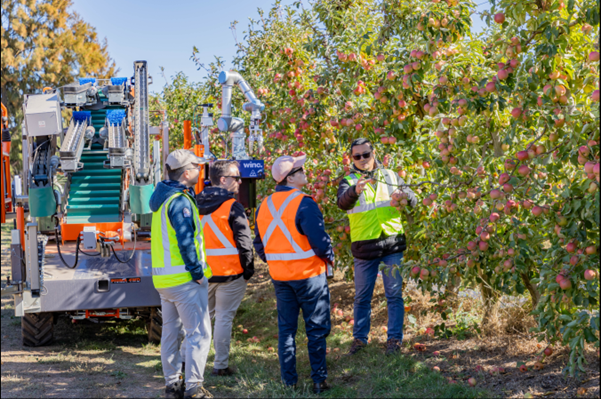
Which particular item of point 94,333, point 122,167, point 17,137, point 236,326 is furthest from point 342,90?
point 17,137

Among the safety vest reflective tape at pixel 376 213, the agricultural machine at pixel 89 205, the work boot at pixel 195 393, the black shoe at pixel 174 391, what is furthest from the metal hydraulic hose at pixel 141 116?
the work boot at pixel 195 393

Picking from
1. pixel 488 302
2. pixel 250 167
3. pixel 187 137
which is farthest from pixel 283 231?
pixel 187 137

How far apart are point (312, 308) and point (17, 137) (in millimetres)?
24858

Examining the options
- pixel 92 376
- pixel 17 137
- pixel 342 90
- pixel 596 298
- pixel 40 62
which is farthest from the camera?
pixel 40 62

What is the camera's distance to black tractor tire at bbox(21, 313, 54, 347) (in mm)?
6340

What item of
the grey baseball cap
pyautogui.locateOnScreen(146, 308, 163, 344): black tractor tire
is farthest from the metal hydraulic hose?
the grey baseball cap

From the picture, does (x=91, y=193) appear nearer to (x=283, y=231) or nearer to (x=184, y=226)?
(x=184, y=226)

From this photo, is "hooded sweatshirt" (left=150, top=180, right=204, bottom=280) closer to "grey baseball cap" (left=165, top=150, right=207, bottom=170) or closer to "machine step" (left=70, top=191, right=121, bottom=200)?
"grey baseball cap" (left=165, top=150, right=207, bottom=170)

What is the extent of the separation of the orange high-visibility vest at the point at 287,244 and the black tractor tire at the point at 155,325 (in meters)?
2.34

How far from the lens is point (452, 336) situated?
5414 millimetres

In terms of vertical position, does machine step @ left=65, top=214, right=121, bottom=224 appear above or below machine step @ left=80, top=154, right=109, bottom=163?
below

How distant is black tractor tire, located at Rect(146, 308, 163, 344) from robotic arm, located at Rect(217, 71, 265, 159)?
2.05 metres

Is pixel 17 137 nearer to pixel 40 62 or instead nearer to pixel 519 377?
pixel 40 62

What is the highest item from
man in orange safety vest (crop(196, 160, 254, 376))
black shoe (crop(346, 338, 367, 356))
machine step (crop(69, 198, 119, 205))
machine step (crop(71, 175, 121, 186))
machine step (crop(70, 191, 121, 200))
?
machine step (crop(71, 175, 121, 186))
